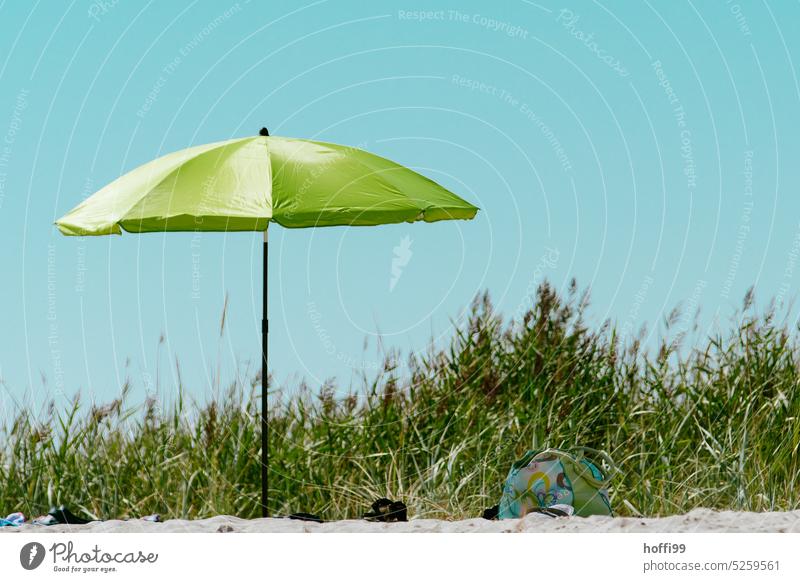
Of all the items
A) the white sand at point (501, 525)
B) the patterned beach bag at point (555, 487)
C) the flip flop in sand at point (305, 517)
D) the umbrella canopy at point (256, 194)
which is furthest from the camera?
the flip flop in sand at point (305, 517)

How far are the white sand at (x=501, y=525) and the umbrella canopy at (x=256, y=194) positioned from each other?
172 cm

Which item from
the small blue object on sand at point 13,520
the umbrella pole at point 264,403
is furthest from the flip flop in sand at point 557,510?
the small blue object on sand at point 13,520

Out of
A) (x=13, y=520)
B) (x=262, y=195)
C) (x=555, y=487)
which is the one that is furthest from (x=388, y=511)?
(x=13, y=520)

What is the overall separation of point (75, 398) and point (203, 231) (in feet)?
6.44

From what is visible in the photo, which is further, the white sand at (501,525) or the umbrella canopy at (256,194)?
the umbrella canopy at (256,194)

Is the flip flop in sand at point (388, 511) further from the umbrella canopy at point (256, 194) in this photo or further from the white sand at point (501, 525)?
the umbrella canopy at point (256, 194)

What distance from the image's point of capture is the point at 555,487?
5.97 metres

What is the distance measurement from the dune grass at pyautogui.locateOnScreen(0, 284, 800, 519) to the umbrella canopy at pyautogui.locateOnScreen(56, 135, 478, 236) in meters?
1.53

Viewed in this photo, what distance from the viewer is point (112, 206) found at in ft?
20.2

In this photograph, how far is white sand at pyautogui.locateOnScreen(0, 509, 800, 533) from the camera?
18.1ft

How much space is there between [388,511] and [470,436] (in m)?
1.00

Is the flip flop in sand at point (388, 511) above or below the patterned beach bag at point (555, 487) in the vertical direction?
below

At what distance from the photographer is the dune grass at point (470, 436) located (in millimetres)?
6965
